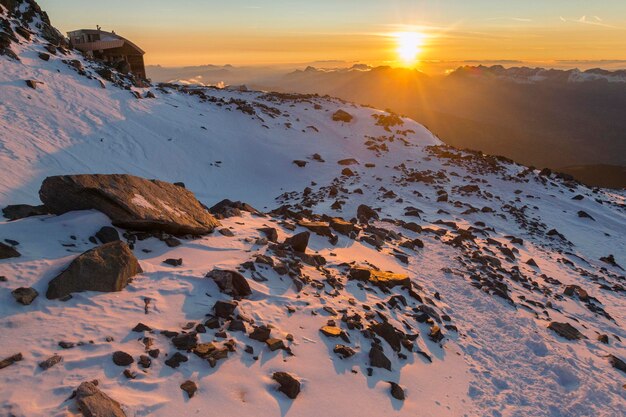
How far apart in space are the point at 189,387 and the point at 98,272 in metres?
2.88

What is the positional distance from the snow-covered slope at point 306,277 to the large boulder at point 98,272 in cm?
24

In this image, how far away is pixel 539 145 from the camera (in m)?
182

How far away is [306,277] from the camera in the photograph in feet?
30.6

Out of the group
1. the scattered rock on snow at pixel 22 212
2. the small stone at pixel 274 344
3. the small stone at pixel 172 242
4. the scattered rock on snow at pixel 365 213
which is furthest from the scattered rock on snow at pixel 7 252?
the scattered rock on snow at pixel 365 213

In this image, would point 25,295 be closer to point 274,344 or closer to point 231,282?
point 231,282

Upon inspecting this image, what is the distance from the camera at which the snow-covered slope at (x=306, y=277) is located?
5539 mm

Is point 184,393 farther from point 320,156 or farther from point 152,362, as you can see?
point 320,156

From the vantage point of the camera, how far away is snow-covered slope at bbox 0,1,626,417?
554 cm

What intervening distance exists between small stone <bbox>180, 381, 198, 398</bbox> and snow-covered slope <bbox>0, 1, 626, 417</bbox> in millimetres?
91

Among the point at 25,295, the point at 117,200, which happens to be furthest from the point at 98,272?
the point at 117,200

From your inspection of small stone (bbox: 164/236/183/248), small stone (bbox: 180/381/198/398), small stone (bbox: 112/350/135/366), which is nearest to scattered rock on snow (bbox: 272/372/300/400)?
small stone (bbox: 180/381/198/398)

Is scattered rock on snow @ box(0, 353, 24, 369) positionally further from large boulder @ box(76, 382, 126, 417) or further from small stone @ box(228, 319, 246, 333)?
small stone @ box(228, 319, 246, 333)

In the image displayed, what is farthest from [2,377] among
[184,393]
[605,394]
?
[605,394]

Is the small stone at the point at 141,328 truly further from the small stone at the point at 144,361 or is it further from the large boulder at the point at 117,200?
the large boulder at the point at 117,200
